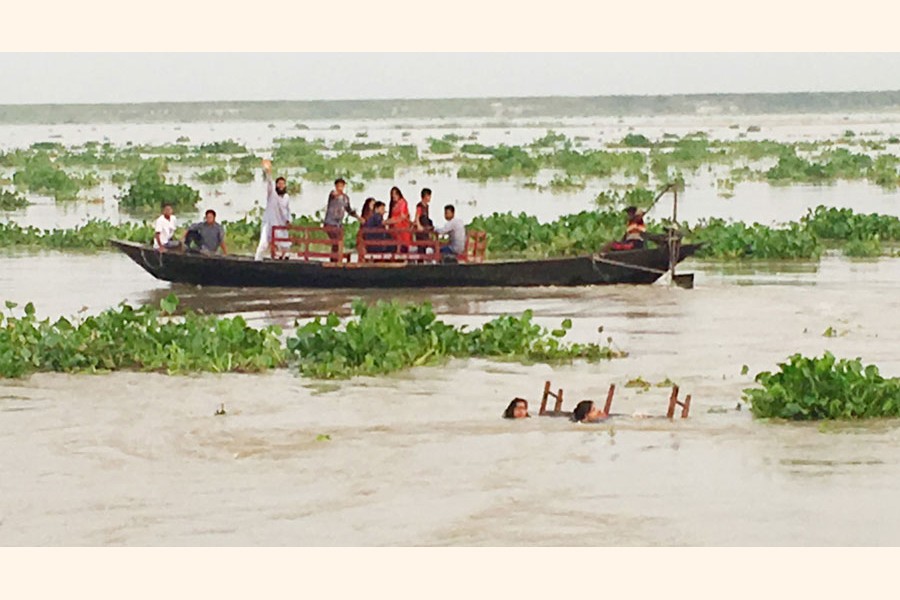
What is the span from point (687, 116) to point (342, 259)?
8130 centimetres

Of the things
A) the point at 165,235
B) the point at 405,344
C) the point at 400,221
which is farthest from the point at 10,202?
the point at 405,344

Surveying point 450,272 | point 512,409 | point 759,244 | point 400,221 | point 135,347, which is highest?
point 400,221

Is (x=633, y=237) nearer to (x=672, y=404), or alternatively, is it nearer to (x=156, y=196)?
(x=672, y=404)

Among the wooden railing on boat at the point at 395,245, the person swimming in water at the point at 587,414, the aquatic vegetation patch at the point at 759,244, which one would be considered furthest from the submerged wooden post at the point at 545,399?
the aquatic vegetation patch at the point at 759,244

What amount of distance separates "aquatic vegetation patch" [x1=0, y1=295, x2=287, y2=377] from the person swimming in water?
326cm

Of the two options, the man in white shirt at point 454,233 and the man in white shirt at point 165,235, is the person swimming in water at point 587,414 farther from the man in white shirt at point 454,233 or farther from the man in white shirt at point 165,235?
the man in white shirt at point 165,235

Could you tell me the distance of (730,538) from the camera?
31.4ft

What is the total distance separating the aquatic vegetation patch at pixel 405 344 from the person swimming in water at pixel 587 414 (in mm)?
2457

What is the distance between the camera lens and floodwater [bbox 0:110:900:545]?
9.88m

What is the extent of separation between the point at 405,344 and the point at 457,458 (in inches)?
A: 127

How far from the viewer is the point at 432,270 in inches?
778

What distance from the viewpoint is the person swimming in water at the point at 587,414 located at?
12.3 meters

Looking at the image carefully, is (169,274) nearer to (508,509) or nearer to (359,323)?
(359,323)

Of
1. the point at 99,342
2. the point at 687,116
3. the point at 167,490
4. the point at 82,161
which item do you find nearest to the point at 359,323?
the point at 99,342
